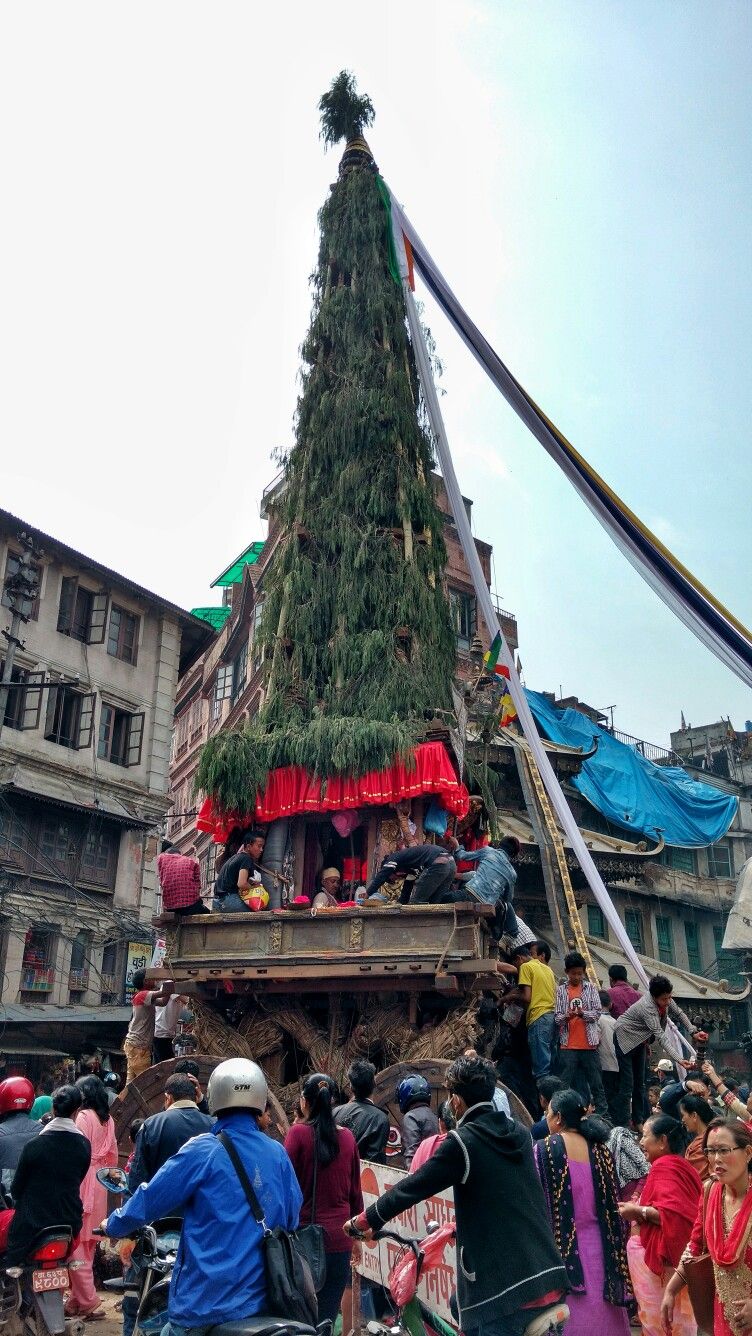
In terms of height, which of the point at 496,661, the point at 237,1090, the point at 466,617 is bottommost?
the point at 237,1090

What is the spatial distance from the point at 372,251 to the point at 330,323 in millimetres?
1722

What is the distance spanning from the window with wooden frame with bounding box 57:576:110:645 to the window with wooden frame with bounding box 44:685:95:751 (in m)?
1.71

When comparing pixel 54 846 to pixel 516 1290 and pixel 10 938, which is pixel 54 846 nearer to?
pixel 10 938

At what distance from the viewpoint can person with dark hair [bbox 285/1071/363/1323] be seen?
590 cm

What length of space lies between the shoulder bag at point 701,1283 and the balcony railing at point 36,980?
22.2m

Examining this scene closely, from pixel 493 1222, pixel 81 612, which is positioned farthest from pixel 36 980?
pixel 493 1222

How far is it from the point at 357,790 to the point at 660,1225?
8691mm

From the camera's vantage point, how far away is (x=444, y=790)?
1415cm

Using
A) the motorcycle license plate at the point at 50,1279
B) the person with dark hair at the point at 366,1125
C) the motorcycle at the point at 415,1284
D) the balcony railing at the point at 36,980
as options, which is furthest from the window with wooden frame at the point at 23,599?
the motorcycle at the point at 415,1284

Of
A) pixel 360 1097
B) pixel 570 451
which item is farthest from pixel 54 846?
pixel 360 1097

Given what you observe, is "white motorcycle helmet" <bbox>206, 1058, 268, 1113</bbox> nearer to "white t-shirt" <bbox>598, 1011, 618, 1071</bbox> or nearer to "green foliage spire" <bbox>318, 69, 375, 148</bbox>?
"white t-shirt" <bbox>598, 1011, 618, 1071</bbox>

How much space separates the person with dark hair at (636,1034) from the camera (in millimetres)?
11016

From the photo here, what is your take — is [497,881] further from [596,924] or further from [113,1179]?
[596,924]

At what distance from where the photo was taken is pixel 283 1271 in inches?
152
